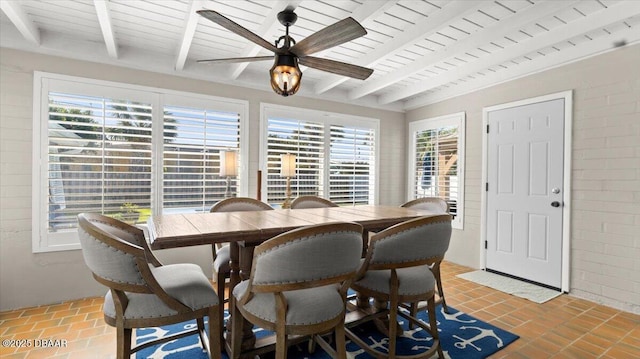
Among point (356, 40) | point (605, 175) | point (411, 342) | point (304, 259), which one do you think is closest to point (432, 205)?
point (411, 342)

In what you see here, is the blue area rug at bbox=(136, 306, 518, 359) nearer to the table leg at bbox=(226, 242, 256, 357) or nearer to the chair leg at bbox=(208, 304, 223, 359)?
the table leg at bbox=(226, 242, 256, 357)

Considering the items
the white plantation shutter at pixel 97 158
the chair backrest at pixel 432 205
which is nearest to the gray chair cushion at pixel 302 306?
the chair backrest at pixel 432 205

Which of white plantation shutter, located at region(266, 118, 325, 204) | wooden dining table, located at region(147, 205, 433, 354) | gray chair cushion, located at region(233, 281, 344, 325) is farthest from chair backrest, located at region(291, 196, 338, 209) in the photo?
gray chair cushion, located at region(233, 281, 344, 325)

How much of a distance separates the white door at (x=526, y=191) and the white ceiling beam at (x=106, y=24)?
4322 mm

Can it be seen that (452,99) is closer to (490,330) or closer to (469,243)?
(469,243)

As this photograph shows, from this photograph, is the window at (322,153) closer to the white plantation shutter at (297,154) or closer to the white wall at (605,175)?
the white plantation shutter at (297,154)

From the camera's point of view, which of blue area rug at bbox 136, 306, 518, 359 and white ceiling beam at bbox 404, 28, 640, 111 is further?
white ceiling beam at bbox 404, 28, 640, 111

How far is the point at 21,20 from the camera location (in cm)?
246

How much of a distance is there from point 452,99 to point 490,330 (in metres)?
3.28

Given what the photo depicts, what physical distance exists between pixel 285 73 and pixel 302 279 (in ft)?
4.41

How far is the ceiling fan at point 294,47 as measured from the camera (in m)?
1.79

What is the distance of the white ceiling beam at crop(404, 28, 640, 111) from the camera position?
→ 2930mm

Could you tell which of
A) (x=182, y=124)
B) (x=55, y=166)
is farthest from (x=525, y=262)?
(x=55, y=166)

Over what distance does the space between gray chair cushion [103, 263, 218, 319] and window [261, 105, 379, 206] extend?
2438mm
